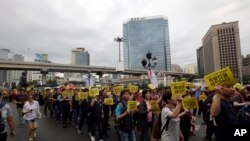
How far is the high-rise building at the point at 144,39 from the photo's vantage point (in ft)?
283

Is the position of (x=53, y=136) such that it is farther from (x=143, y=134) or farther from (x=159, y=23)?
(x=159, y=23)

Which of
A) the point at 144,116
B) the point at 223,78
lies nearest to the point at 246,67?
the point at 144,116

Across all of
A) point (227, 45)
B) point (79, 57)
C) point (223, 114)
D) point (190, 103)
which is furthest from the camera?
point (79, 57)

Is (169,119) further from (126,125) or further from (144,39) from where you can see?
(144,39)

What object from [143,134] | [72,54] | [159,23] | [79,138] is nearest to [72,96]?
[79,138]

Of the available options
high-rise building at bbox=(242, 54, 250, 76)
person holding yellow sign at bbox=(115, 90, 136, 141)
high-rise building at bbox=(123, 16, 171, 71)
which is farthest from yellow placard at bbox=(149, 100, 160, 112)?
high-rise building at bbox=(242, 54, 250, 76)

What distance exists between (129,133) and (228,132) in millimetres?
2866

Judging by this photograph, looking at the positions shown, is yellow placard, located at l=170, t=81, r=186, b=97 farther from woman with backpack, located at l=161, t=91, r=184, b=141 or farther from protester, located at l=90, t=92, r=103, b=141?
protester, located at l=90, t=92, r=103, b=141

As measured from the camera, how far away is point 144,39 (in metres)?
98.6

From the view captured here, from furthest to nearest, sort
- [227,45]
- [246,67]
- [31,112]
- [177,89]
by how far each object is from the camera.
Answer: [246,67] → [227,45] → [31,112] → [177,89]

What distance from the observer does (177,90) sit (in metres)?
4.29

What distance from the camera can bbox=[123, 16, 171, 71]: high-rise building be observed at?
86250 millimetres

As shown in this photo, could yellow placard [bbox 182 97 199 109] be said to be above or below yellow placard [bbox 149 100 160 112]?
above

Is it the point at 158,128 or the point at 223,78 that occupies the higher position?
the point at 223,78
